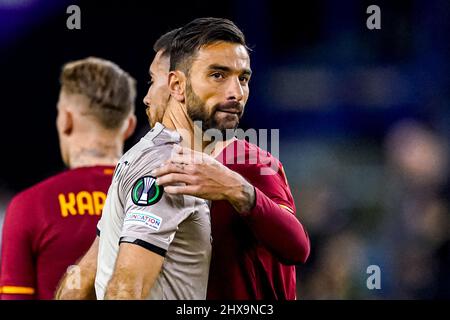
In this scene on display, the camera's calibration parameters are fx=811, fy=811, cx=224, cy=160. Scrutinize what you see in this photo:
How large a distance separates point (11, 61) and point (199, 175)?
213 inches

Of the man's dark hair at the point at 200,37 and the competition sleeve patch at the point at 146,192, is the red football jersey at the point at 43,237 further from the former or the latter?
the competition sleeve patch at the point at 146,192

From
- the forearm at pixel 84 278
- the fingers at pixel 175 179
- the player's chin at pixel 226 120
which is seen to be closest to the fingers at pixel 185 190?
the fingers at pixel 175 179

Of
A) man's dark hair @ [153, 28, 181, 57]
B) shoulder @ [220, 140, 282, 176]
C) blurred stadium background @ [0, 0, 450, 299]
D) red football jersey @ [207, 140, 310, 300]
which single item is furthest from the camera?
blurred stadium background @ [0, 0, 450, 299]

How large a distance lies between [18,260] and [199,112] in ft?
4.67

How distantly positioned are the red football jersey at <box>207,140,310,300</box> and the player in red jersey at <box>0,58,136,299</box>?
3.74 feet

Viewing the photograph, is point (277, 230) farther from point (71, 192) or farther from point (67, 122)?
point (67, 122)

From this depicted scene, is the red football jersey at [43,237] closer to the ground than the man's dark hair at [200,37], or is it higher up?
closer to the ground

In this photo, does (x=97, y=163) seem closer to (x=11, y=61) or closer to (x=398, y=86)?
(x=11, y=61)

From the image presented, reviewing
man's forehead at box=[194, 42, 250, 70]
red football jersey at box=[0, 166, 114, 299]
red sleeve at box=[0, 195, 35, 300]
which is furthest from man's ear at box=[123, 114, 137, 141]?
man's forehead at box=[194, 42, 250, 70]

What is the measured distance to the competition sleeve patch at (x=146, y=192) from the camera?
8.54 feet

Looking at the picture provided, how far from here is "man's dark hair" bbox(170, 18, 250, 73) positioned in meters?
2.95

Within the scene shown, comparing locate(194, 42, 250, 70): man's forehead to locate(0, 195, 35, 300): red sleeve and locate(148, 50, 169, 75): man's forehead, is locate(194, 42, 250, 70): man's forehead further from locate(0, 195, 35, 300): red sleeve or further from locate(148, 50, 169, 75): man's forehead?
locate(0, 195, 35, 300): red sleeve

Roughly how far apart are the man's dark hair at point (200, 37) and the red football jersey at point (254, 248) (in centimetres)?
41
